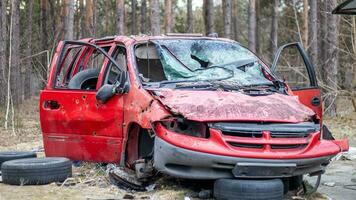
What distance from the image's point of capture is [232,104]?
6195 mm

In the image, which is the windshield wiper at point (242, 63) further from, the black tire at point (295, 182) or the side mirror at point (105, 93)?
the black tire at point (295, 182)

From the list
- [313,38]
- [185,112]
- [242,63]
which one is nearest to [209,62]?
[242,63]

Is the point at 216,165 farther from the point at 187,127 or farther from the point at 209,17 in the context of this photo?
the point at 209,17

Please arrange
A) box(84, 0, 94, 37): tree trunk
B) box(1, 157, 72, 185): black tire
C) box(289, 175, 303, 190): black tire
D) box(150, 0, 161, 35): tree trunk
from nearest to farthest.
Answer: box(289, 175, 303, 190): black tire, box(1, 157, 72, 185): black tire, box(150, 0, 161, 35): tree trunk, box(84, 0, 94, 37): tree trunk

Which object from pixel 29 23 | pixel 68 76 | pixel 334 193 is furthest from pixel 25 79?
pixel 334 193

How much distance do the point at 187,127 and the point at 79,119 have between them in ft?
7.04

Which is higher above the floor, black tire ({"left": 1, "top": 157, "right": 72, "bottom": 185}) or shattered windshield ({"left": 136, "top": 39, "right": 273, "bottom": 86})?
shattered windshield ({"left": 136, "top": 39, "right": 273, "bottom": 86})

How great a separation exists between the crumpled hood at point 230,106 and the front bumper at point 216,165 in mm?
382

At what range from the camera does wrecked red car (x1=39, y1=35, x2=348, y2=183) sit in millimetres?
5977

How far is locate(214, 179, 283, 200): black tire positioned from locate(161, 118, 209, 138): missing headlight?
52cm

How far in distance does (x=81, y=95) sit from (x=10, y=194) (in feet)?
5.48

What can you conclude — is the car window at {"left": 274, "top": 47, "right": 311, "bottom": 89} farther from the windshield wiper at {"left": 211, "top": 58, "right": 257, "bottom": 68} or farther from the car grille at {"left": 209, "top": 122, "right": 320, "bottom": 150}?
the car grille at {"left": 209, "top": 122, "right": 320, "bottom": 150}

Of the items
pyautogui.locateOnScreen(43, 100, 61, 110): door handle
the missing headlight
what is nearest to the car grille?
the missing headlight

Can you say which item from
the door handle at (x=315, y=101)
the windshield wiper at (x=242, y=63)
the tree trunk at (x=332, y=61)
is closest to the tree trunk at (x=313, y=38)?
the tree trunk at (x=332, y=61)
